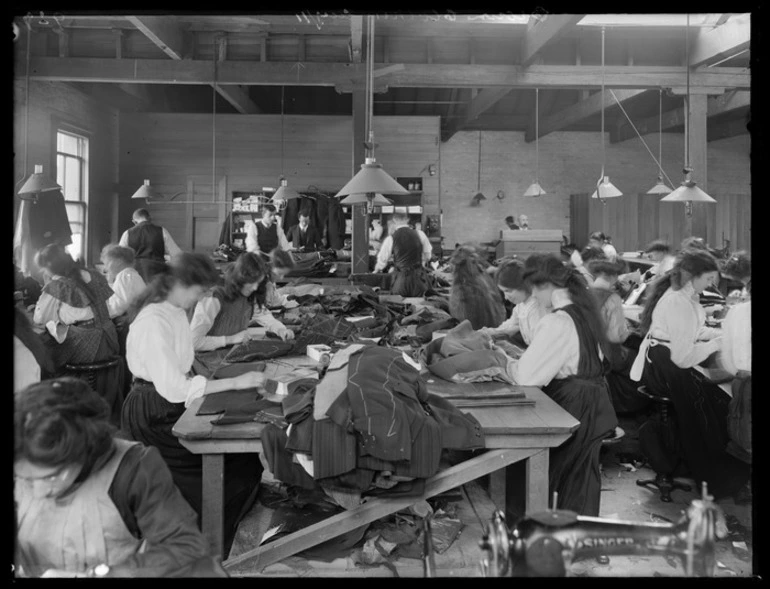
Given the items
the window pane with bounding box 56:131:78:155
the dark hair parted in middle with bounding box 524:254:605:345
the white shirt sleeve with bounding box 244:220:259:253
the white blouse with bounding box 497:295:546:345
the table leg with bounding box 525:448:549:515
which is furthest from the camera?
the window pane with bounding box 56:131:78:155

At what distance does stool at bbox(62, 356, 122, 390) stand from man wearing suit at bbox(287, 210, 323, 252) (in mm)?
6619

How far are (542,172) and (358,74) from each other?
23.3 ft

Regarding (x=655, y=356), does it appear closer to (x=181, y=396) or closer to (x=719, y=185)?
→ (x=181, y=396)

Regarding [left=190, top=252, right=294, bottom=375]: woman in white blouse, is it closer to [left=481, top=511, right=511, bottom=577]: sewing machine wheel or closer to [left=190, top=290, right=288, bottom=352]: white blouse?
[left=190, top=290, right=288, bottom=352]: white blouse

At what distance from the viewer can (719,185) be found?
46.7ft

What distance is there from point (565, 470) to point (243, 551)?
52.6 inches

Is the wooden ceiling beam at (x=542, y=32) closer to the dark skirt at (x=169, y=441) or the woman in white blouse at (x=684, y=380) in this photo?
the woman in white blouse at (x=684, y=380)

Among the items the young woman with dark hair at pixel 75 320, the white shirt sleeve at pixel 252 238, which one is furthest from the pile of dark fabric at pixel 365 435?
the white shirt sleeve at pixel 252 238

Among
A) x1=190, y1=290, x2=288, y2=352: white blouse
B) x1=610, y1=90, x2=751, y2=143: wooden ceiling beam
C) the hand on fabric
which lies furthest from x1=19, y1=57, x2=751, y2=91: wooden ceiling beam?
the hand on fabric

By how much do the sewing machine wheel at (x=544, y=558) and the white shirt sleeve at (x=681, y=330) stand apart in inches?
95.1

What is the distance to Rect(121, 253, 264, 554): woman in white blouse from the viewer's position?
278 cm

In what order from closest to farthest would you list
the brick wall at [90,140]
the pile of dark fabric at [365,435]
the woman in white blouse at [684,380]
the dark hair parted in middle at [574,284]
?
the pile of dark fabric at [365,435]
the dark hair parted in middle at [574,284]
the woman in white blouse at [684,380]
the brick wall at [90,140]

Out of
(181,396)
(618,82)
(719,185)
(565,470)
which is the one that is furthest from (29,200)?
(719,185)

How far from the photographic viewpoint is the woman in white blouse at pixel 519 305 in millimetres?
4453
